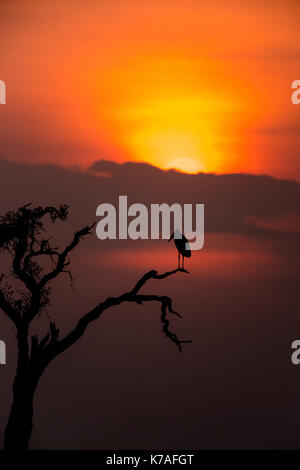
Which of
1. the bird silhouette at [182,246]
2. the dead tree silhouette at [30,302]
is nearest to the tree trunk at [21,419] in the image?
the dead tree silhouette at [30,302]

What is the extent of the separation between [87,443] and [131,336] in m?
6.39

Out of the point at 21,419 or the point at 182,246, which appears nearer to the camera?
the point at 21,419

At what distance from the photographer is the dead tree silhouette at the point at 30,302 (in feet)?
77.3

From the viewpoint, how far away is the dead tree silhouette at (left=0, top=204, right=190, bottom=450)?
77.3ft

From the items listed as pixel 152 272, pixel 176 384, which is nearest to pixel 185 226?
pixel 152 272

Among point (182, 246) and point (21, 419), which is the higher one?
point (182, 246)

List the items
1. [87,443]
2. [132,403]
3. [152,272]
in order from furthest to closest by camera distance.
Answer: [132,403]
[87,443]
[152,272]

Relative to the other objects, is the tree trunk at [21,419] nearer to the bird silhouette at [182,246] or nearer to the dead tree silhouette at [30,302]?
the dead tree silhouette at [30,302]

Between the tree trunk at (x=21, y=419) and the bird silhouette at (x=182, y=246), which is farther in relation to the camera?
the bird silhouette at (x=182, y=246)

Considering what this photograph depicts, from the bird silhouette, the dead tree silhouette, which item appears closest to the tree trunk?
the dead tree silhouette

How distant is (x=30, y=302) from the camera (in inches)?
944

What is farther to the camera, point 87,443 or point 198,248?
point 198,248

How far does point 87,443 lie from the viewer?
125 feet
